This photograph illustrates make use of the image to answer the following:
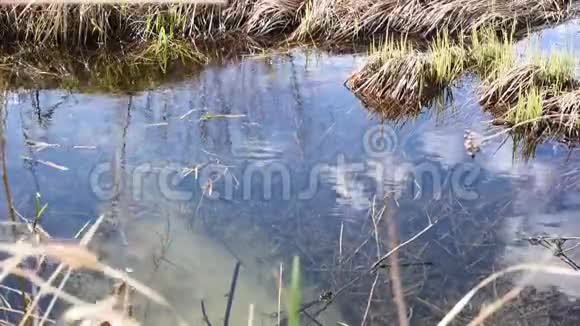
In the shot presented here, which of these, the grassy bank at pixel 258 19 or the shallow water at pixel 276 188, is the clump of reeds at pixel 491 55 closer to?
the shallow water at pixel 276 188

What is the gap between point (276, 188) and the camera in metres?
3.18

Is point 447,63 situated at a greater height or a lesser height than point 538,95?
greater

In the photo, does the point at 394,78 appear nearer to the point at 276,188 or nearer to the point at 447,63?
the point at 447,63

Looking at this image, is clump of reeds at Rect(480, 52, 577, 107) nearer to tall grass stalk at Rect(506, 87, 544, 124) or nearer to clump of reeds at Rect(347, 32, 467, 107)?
tall grass stalk at Rect(506, 87, 544, 124)

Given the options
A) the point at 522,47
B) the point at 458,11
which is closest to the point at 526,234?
the point at 522,47

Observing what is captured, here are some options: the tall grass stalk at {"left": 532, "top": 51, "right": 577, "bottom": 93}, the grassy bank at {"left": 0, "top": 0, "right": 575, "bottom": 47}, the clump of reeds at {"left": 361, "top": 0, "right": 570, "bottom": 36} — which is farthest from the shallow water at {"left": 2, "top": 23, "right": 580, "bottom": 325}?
the clump of reeds at {"left": 361, "top": 0, "right": 570, "bottom": 36}

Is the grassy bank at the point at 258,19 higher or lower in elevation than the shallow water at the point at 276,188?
higher

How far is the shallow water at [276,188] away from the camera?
257cm

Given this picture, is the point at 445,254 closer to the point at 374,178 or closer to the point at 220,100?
the point at 374,178

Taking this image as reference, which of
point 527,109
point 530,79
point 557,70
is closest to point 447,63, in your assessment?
point 530,79

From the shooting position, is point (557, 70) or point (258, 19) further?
point (258, 19)

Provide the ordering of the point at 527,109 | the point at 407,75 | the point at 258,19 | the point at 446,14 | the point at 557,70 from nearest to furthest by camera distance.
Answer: the point at 527,109
the point at 557,70
the point at 407,75
the point at 446,14
the point at 258,19

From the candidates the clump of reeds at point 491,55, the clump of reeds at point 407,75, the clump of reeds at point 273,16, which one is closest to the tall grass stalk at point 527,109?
the clump of reeds at point 491,55

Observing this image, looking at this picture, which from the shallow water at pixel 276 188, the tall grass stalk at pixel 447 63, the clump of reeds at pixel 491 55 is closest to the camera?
the shallow water at pixel 276 188
